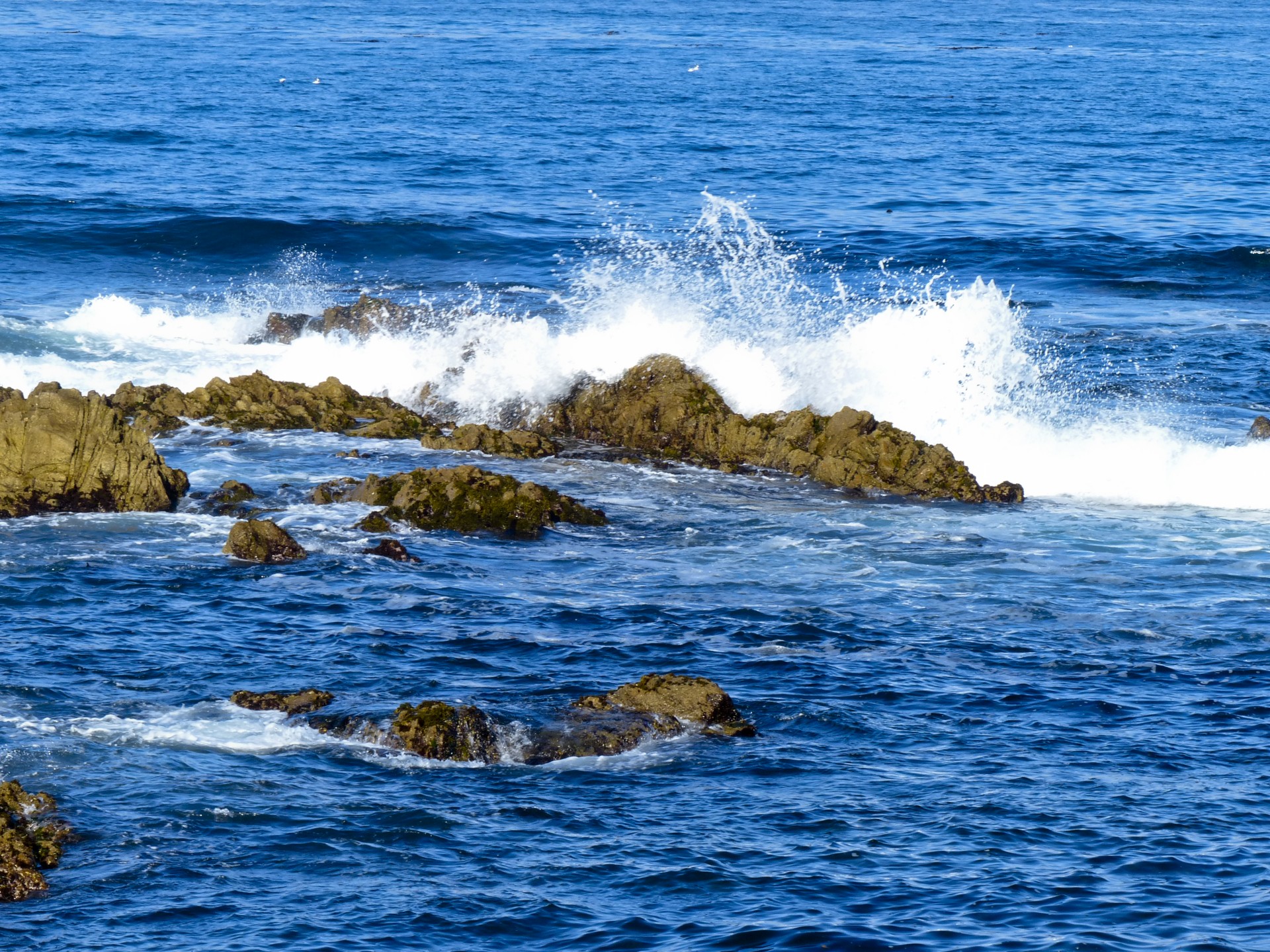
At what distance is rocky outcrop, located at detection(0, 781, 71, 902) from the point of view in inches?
398

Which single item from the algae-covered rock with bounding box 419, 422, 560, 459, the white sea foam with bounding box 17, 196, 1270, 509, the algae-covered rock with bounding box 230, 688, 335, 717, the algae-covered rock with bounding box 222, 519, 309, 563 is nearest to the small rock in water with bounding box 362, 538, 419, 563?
the algae-covered rock with bounding box 222, 519, 309, 563

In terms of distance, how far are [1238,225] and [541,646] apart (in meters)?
29.3

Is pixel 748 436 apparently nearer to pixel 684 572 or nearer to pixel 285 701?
pixel 684 572

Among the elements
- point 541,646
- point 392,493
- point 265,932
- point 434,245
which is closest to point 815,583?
point 541,646

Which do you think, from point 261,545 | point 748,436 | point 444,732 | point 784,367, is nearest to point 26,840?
point 444,732

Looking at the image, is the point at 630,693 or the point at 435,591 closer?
the point at 630,693

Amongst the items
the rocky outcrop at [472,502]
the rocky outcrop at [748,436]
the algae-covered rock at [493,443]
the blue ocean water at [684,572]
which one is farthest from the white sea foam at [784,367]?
the rocky outcrop at [472,502]

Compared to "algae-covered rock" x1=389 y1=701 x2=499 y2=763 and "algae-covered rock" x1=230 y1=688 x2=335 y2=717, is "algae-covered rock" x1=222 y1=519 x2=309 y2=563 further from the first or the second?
"algae-covered rock" x1=389 y1=701 x2=499 y2=763

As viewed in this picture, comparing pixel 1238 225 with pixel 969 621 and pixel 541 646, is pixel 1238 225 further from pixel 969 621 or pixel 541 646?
pixel 541 646

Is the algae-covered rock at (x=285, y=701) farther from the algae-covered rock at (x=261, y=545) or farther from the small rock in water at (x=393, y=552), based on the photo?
the small rock in water at (x=393, y=552)

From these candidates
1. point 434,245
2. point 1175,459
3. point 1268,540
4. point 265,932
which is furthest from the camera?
point 434,245

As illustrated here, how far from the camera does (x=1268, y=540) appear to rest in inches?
743

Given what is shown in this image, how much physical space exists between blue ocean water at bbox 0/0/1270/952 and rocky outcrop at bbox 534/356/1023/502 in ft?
2.17

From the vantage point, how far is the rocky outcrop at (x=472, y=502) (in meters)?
18.4
